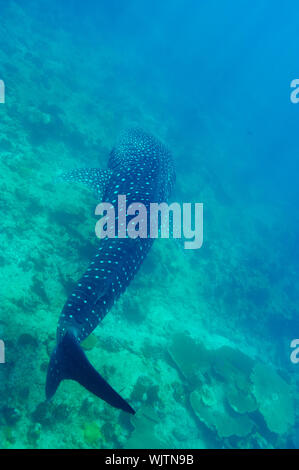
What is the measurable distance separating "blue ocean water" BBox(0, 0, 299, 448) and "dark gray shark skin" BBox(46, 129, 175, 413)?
156 centimetres

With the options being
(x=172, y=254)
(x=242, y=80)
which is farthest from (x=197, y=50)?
(x=172, y=254)

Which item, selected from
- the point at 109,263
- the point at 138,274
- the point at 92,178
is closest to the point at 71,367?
the point at 109,263

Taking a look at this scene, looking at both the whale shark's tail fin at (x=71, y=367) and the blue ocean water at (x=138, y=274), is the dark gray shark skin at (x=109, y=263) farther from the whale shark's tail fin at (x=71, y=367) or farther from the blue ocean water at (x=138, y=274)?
the blue ocean water at (x=138, y=274)

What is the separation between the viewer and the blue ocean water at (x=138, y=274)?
17.9 ft

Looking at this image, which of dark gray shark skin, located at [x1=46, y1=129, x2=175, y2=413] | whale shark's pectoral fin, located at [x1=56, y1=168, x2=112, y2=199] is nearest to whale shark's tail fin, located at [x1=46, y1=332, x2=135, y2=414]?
dark gray shark skin, located at [x1=46, y1=129, x2=175, y2=413]

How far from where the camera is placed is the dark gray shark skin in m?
3.61

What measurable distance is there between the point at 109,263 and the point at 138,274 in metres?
5.18

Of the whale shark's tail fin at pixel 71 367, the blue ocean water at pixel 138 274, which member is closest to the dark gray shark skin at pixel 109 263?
the whale shark's tail fin at pixel 71 367

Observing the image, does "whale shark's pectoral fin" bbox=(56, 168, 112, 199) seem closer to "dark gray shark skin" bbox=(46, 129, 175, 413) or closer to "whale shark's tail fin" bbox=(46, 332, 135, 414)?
"dark gray shark skin" bbox=(46, 129, 175, 413)

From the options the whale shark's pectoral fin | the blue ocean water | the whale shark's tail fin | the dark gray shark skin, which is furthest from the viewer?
the whale shark's pectoral fin

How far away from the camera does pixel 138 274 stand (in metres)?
10.2

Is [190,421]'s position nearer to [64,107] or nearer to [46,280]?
[46,280]
